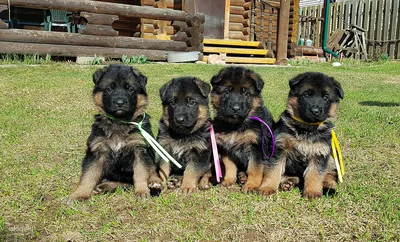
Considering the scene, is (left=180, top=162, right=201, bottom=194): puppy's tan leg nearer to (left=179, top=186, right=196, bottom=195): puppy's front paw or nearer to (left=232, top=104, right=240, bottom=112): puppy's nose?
(left=179, top=186, right=196, bottom=195): puppy's front paw

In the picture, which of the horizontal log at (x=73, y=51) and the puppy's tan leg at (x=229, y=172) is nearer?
the puppy's tan leg at (x=229, y=172)

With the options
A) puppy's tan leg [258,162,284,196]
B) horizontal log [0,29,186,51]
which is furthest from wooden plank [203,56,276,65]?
puppy's tan leg [258,162,284,196]

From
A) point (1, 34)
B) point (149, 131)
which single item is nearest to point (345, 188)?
point (149, 131)

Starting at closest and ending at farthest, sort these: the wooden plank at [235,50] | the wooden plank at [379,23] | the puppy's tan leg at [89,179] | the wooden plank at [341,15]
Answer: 1. the puppy's tan leg at [89,179]
2. the wooden plank at [235,50]
3. the wooden plank at [379,23]
4. the wooden plank at [341,15]

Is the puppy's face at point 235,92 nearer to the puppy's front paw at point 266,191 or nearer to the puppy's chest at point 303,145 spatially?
the puppy's chest at point 303,145

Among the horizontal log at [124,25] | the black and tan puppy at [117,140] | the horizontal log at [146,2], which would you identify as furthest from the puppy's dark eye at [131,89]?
the horizontal log at [124,25]

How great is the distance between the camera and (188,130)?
4.14 meters

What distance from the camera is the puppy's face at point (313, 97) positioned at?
147 inches

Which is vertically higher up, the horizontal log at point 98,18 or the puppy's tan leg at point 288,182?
the horizontal log at point 98,18

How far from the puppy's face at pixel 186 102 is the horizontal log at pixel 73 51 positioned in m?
7.83

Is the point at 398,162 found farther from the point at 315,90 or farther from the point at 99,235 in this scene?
the point at 99,235

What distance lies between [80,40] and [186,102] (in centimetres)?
831

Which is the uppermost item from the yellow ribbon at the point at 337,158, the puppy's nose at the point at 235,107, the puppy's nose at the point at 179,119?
the puppy's nose at the point at 235,107

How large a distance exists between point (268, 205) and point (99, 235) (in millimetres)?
1515
